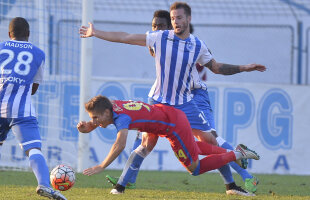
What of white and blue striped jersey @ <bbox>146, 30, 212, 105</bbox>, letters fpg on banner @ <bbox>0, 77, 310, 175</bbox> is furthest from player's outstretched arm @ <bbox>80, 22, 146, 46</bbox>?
letters fpg on banner @ <bbox>0, 77, 310, 175</bbox>

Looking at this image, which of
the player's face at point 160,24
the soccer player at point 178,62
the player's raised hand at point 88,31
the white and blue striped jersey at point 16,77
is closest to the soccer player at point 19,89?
the white and blue striped jersey at point 16,77

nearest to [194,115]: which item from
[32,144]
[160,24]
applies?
[160,24]

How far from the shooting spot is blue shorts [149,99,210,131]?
24.5 feet

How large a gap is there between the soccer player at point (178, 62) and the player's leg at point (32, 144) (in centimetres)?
126

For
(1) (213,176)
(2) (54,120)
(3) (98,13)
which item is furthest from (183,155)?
(3) (98,13)

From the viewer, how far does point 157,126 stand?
6750 mm

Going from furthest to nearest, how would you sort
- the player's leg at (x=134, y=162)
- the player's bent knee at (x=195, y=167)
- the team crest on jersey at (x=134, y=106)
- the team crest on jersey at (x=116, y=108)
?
the player's leg at (x=134, y=162)
the player's bent knee at (x=195, y=167)
the team crest on jersey at (x=134, y=106)
the team crest on jersey at (x=116, y=108)

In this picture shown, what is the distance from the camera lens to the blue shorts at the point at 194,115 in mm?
7469

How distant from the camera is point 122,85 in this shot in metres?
11.8

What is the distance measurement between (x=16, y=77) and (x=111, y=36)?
0.98 metres

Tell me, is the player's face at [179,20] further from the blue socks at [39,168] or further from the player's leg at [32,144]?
the blue socks at [39,168]

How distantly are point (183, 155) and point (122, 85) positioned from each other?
5036 mm

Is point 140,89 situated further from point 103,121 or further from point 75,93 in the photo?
point 103,121

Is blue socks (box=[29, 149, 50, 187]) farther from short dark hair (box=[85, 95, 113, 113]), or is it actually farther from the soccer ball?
short dark hair (box=[85, 95, 113, 113])
